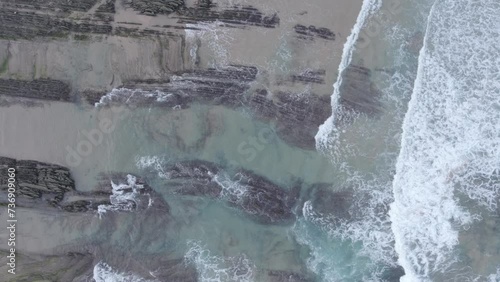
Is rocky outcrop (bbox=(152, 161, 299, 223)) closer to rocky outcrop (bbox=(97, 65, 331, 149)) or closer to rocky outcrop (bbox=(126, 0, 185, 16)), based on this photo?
rocky outcrop (bbox=(97, 65, 331, 149))

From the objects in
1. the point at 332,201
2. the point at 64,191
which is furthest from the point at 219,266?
the point at 64,191

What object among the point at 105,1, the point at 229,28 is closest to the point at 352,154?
the point at 229,28

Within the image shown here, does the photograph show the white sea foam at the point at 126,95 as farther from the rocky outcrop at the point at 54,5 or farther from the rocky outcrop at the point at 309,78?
the rocky outcrop at the point at 309,78

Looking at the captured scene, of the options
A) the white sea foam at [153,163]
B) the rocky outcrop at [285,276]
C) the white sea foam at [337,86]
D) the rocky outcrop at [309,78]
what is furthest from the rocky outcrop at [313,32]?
the rocky outcrop at [285,276]

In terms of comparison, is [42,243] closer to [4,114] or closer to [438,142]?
[4,114]

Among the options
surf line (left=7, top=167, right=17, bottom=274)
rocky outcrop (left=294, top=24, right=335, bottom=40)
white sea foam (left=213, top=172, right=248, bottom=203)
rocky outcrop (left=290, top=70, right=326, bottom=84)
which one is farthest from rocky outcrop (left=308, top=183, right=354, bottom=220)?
surf line (left=7, top=167, right=17, bottom=274)

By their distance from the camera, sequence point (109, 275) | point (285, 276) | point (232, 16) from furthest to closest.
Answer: point (232, 16)
point (109, 275)
point (285, 276)

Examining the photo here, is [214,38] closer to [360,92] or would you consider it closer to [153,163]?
[153,163]
